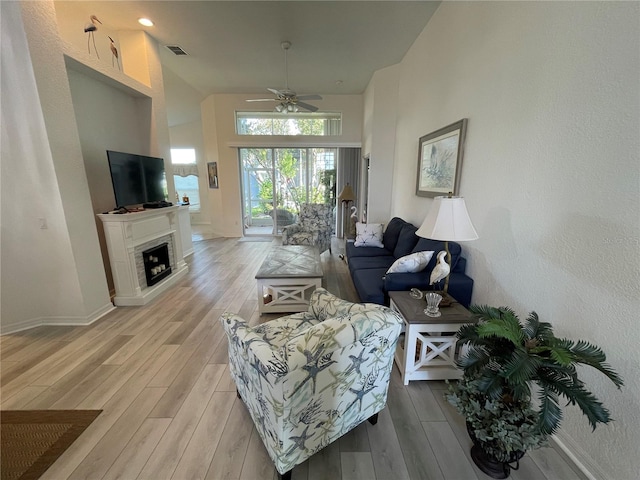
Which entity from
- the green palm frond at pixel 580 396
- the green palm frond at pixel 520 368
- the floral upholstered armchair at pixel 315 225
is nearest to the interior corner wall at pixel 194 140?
the floral upholstered armchair at pixel 315 225

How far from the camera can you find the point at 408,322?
5.81 ft

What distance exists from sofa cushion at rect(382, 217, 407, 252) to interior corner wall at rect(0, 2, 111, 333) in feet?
11.8

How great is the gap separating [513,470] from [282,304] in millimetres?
2146

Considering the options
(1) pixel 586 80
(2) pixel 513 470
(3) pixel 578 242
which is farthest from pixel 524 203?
(2) pixel 513 470

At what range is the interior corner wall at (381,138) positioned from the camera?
470cm

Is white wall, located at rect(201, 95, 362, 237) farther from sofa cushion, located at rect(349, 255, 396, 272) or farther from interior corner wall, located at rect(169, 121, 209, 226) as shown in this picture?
sofa cushion, located at rect(349, 255, 396, 272)

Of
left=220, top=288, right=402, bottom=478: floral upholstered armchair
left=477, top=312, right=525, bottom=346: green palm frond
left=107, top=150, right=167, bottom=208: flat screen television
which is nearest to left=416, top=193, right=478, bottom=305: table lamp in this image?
left=477, top=312, right=525, bottom=346: green palm frond

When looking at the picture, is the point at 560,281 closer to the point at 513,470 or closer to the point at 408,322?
the point at 408,322

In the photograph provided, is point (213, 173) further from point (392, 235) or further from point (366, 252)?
point (392, 235)

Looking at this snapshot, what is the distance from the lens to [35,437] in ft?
4.98

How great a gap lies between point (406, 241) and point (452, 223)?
1.45 m

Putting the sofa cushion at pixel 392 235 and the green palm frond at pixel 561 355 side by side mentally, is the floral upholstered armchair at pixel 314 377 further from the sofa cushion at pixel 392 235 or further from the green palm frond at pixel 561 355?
the sofa cushion at pixel 392 235

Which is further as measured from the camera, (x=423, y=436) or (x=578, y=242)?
(x=423, y=436)

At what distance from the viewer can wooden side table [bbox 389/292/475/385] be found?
1.77 m
